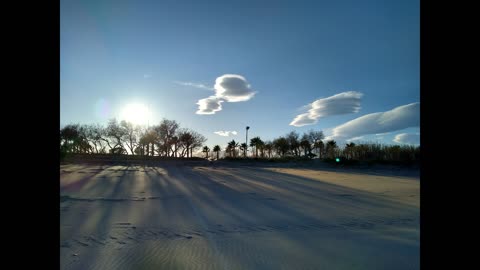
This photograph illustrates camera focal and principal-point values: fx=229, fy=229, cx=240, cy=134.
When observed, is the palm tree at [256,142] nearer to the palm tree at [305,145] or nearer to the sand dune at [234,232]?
the palm tree at [305,145]

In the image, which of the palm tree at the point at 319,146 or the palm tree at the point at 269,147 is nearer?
the palm tree at the point at 319,146

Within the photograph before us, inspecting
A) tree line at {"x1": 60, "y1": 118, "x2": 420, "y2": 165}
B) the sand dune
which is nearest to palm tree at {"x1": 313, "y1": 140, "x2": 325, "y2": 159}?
tree line at {"x1": 60, "y1": 118, "x2": 420, "y2": 165}

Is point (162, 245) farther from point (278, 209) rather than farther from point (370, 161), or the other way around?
point (370, 161)

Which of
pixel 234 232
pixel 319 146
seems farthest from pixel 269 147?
pixel 234 232

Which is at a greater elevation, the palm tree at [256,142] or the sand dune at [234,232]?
the palm tree at [256,142]

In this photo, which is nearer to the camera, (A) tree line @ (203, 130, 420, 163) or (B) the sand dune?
(B) the sand dune

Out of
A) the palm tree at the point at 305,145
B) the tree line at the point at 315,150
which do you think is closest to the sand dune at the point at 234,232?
the tree line at the point at 315,150

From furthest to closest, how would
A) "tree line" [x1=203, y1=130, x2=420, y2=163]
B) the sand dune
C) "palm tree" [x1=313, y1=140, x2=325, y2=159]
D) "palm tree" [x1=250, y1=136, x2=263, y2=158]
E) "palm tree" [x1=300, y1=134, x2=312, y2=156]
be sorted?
1. "palm tree" [x1=250, y1=136, x2=263, y2=158]
2. "palm tree" [x1=300, y1=134, x2=312, y2=156]
3. "palm tree" [x1=313, y1=140, x2=325, y2=159]
4. "tree line" [x1=203, y1=130, x2=420, y2=163]
5. the sand dune

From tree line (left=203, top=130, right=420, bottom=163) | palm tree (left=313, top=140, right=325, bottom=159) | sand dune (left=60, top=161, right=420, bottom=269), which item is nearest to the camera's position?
sand dune (left=60, top=161, right=420, bottom=269)

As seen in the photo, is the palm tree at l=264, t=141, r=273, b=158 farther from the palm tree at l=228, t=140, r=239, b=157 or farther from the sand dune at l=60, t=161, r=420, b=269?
the sand dune at l=60, t=161, r=420, b=269

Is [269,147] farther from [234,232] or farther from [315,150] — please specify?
Result: [234,232]
